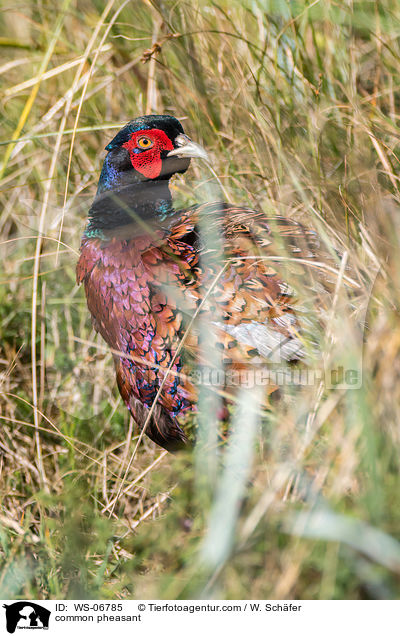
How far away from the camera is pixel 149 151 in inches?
72.8

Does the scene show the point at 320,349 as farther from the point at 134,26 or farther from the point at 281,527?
the point at 134,26

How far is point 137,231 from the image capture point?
1801mm

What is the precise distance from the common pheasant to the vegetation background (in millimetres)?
148

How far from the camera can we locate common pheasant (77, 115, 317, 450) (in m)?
1.69

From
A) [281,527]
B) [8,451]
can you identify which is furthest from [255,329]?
[8,451]

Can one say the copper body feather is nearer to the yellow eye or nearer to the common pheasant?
the common pheasant

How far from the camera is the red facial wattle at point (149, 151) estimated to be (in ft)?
6.03

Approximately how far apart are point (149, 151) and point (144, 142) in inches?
1.3
